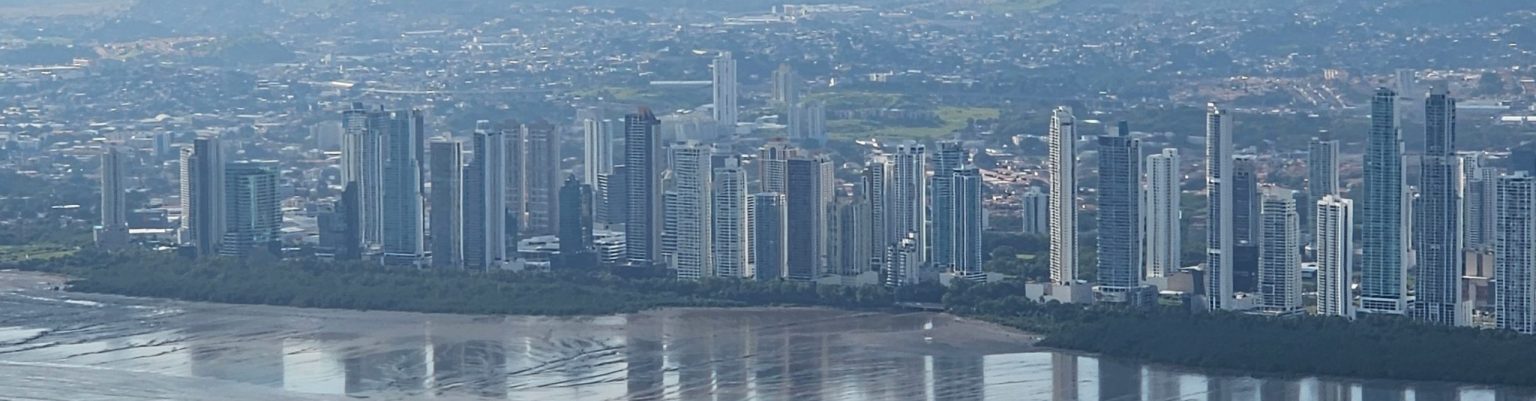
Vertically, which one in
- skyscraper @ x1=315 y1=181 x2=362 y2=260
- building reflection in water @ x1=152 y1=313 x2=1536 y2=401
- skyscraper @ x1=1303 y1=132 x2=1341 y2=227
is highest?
skyscraper @ x1=1303 y1=132 x2=1341 y2=227

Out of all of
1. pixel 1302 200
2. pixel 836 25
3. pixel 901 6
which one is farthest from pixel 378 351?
pixel 901 6

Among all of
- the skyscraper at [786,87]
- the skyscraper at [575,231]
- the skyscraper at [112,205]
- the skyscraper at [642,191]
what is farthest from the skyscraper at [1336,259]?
the skyscraper at [786,87]

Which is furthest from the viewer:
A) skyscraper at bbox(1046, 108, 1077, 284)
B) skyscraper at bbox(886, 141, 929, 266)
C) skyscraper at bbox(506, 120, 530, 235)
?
skyscraper at bbox(506, 120, 530, 235)

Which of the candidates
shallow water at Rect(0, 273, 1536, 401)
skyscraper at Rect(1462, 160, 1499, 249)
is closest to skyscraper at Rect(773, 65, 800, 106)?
skyscraper at Rect(1462, 160, 1499, 249)

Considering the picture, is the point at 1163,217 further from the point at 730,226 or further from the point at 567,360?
the point at 567,360

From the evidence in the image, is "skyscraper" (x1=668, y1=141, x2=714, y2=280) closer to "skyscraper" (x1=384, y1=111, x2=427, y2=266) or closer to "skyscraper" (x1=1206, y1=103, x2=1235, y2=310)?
"skyscraper" (x1=384, y1=111, x2=427, y2=266)

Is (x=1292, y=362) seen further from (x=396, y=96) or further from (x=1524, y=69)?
(x=396, y=96)
